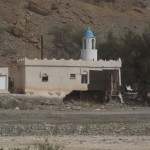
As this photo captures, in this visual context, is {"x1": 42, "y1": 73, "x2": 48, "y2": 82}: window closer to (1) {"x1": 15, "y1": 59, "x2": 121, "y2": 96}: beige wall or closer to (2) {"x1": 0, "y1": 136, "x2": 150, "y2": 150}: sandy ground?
(1) {"x1": 15, "y1": 59, "x2": 121, "y2": 96}: beige wall

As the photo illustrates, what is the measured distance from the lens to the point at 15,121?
109 feet

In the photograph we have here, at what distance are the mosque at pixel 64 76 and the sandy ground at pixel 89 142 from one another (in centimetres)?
2451

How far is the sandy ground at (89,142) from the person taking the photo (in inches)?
818

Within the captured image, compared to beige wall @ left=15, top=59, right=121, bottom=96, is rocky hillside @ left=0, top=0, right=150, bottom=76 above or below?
above

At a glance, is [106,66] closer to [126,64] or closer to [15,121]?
[126,64]

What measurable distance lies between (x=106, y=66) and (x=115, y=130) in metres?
23.7

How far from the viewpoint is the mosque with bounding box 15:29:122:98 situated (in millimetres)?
49125

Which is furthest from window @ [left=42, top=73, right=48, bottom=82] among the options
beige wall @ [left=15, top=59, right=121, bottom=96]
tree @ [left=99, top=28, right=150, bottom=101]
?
tree @ [left=99, top=28, right=150, bottom=101]

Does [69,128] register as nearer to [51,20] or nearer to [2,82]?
[2,82]

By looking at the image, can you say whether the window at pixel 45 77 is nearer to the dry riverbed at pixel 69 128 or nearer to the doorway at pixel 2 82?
the doorway at pixel 2 82

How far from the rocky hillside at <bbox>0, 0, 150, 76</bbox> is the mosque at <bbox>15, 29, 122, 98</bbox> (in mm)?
14813

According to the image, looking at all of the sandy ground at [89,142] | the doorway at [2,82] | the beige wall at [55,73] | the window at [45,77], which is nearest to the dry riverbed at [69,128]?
the sandy ground at [89,142]

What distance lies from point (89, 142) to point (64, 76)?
27.7 metres

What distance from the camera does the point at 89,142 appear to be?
2244cm
